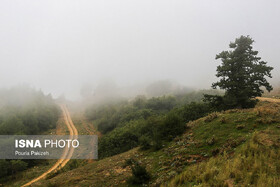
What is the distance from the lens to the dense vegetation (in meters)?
24.3

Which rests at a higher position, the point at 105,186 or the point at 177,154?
the point at 177,154

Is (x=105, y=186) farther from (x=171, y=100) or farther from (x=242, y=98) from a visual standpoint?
(x=171, y=100)

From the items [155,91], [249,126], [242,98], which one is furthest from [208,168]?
[155,91]

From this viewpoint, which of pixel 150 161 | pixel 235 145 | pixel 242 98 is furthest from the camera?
pixel 242 98

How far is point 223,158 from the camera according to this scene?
24.8 ft

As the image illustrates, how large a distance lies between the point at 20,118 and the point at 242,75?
177 ft

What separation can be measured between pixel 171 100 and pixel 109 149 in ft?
111

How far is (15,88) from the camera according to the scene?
72.5 meters

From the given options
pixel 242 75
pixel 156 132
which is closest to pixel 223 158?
pixel 156 132

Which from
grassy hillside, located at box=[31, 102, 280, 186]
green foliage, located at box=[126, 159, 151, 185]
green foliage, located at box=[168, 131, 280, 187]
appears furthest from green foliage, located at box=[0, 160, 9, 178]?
green foliage, located at box=[168, 131, 280, 187]

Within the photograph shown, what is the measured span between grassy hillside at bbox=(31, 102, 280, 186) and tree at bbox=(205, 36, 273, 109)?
13.7 feet

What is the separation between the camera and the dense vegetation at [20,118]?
79.8ft

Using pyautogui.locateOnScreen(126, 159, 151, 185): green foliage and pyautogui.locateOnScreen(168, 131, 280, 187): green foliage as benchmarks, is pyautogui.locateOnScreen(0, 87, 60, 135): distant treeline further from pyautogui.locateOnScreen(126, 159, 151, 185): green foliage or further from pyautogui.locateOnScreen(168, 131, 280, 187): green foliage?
pyautogui.locateOnScreen(168, 131, 280, 187): green foliage

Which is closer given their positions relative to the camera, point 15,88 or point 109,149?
point 109,149
